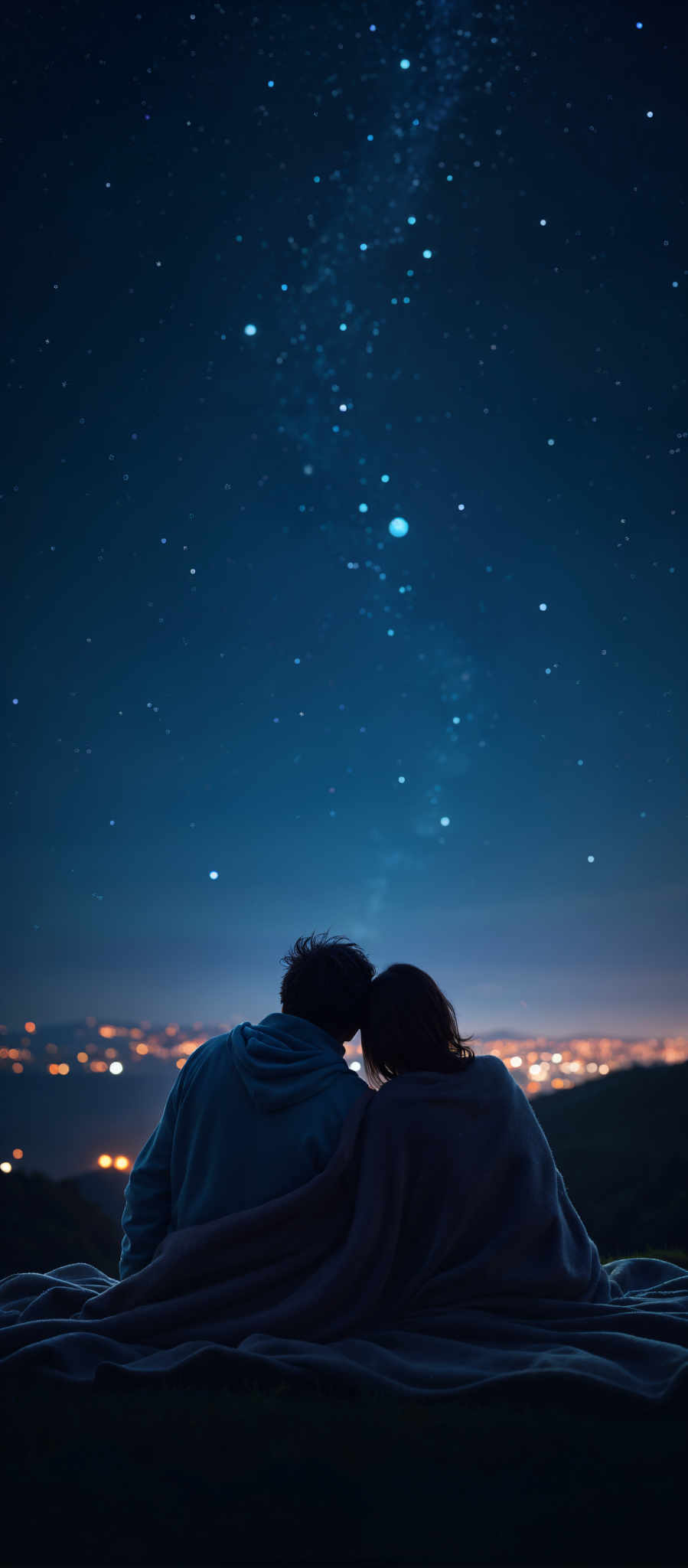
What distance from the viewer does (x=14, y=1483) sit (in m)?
2.23

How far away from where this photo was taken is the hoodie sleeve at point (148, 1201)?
12.5 feet

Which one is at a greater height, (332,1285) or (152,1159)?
(152,1159)

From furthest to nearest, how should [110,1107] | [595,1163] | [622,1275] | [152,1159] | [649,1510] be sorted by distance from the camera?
[110,1107] < [595,1163] < [622,1275] < [152,1159] < [649,1510]

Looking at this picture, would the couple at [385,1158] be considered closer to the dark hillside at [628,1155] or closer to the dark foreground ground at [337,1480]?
the dark foreground ground at [337,1480]

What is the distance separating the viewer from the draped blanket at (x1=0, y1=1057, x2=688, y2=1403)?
3303 mm

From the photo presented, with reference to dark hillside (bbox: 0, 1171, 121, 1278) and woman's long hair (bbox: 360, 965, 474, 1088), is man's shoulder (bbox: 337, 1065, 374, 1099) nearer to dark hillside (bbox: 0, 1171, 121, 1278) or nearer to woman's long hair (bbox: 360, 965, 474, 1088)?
woman's long hair (bbox: 360, 965, 474, 1088)

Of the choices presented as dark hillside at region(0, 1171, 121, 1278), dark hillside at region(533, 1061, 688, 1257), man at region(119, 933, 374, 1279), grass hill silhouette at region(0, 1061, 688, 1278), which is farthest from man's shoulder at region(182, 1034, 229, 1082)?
dark hillside at region(533, 1061, 688, 1257)

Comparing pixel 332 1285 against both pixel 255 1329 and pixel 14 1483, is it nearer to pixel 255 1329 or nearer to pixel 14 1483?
pixel 255 1329

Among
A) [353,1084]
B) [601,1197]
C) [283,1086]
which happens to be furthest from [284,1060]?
[601,1197]

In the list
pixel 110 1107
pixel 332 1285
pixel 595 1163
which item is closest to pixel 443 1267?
pixel 332 1285

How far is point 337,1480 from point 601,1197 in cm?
781

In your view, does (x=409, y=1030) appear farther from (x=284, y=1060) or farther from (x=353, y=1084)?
(x=284, y=1060)

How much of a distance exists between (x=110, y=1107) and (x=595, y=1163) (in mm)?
27264

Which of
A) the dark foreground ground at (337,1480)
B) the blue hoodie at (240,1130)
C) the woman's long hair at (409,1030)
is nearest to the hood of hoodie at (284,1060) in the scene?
the blue hoodie at (240,1130)
